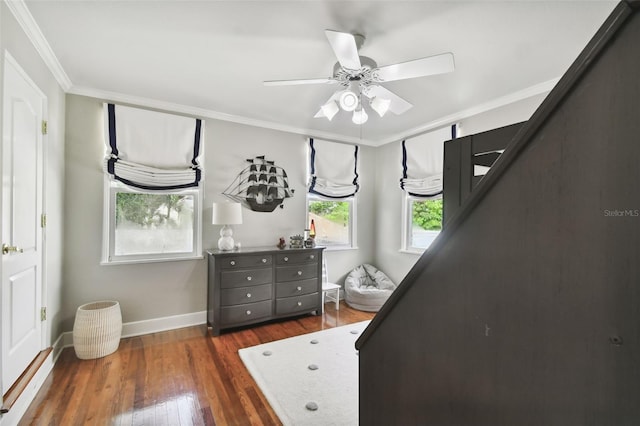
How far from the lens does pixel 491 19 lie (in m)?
1.81

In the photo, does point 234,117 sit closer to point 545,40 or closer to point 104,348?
point 104,348

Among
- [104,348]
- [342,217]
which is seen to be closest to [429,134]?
[342,217]

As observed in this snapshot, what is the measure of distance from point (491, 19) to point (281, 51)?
4.60 ft

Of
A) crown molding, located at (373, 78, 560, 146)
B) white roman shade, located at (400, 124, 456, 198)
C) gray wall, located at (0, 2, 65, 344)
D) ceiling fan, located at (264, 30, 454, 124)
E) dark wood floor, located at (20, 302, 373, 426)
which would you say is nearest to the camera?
ceiling fan, located at (264, 30, 454, 124)

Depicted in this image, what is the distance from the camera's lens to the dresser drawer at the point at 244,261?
3.09m

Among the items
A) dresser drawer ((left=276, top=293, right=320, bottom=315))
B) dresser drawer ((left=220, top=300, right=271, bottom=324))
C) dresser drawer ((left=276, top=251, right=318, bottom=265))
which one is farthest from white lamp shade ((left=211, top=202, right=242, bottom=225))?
dresser drawer ((left=276, top=293, right=320, bottom=315))

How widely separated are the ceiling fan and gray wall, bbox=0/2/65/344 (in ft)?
5.58

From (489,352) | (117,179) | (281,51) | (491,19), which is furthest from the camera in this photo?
(117,179)

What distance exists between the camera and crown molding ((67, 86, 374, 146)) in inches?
112

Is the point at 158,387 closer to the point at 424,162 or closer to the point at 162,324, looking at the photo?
the point at 162,324

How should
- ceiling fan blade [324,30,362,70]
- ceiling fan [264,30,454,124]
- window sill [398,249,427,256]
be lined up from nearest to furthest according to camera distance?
1. ceiling fan blade [324,30,362,70]
2. ceiling fan [264,30,454,124]
3. window sill [398,249,427,256]

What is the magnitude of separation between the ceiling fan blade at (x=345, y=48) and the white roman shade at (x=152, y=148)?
213 centimetres

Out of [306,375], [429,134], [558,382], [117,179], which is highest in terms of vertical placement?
[429,134]

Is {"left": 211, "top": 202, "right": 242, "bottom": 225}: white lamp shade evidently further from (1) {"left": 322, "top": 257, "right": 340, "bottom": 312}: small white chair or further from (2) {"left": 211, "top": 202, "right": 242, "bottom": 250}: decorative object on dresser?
(1) {"left": 322, "top": 257, "right": 340, "bottom": 312}: small white chair
